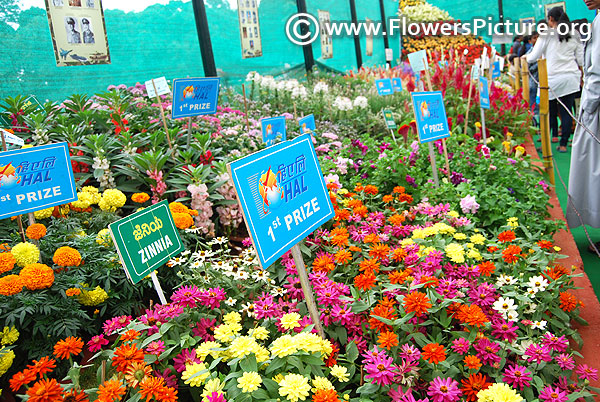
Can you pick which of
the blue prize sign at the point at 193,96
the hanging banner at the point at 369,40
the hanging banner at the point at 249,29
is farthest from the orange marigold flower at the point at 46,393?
the hanging banner at the point at 369,40

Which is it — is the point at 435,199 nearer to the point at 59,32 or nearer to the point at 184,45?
the point at 59,32

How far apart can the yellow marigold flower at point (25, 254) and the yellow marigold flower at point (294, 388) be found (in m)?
1.30

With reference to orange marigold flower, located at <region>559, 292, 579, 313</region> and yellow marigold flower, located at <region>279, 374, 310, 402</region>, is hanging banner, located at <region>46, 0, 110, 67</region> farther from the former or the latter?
orange marigold flower, located at <region>559, 292, 579, 313</region>

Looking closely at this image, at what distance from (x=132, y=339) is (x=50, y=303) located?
52 cm

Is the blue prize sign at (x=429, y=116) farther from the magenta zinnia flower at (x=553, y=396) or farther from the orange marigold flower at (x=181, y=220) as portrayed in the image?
the magenta zinnia flower at (x=553, y=396)

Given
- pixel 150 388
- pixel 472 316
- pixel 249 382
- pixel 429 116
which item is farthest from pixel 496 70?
pixel 150 388

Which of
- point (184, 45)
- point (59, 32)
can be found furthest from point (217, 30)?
point (59, 32)

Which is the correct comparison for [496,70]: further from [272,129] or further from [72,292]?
[72,292]

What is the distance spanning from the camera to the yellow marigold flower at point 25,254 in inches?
66.6

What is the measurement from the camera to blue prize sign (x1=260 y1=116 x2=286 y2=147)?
10.6 feet

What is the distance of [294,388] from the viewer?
104cm

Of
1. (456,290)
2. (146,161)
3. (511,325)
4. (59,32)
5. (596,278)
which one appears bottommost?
(596,278)

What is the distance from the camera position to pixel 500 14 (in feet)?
50.5

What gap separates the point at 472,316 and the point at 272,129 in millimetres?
2301
